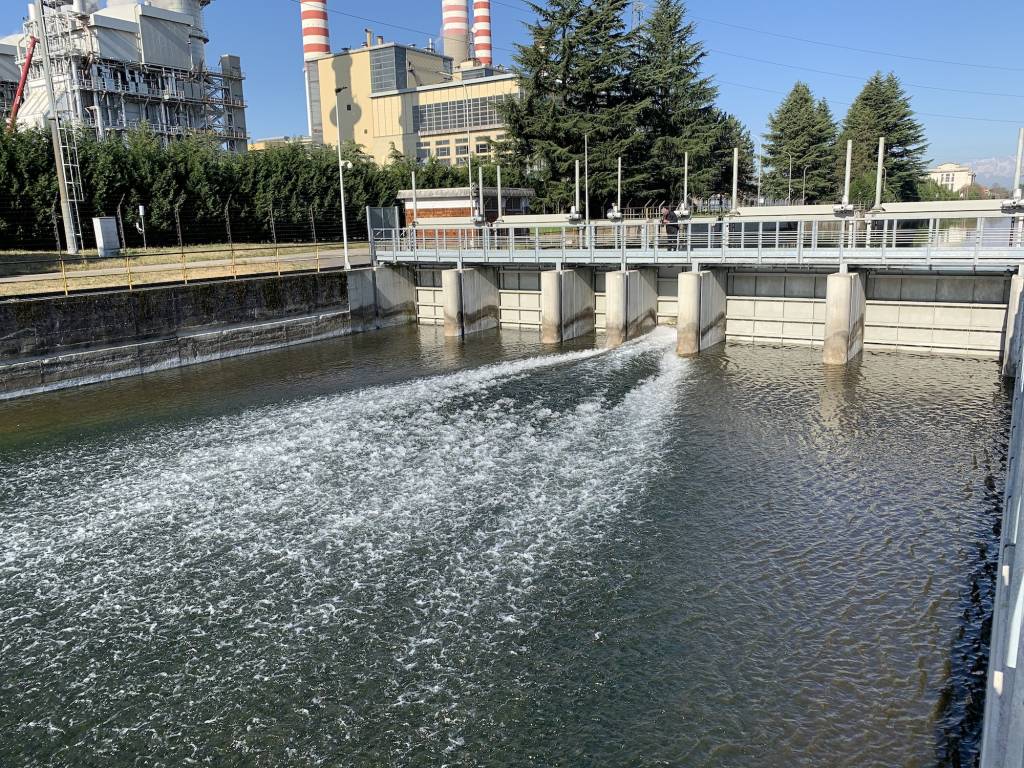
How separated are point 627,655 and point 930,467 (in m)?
9.38

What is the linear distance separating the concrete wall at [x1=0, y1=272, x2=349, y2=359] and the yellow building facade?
58.7 m

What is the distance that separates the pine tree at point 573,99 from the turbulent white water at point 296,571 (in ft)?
112

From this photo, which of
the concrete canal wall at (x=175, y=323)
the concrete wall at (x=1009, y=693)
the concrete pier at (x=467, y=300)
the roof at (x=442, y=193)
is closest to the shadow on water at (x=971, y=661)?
the concrete wall at (x=1009, y=693)

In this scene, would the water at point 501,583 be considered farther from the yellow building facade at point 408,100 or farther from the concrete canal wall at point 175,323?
the yellow building facade at point 408,100

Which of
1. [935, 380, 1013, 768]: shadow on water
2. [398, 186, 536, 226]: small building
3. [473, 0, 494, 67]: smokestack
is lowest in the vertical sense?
[935, 380, 1013, 768]: shadow on water

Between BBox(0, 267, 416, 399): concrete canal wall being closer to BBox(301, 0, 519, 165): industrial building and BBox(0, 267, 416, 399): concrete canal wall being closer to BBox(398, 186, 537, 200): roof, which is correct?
BBox(398, 186, 537, 200): roof

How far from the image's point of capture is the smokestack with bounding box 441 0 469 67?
111 meters

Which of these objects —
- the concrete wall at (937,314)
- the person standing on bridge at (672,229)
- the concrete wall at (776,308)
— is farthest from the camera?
the person standing on bridge at (672,229)

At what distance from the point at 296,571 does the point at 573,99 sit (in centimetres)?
4620

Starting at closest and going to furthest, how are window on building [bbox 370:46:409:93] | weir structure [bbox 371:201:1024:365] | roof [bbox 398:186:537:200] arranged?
weir structure [bbox 371:201:1024:365] < roof [bbox 398:186:537:200] < window on building [bbox 370:46:409:93]

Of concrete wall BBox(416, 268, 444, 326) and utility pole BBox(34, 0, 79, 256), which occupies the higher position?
utility pole BBox(34, 0, 79, 256)

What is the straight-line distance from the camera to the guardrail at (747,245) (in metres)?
23.8

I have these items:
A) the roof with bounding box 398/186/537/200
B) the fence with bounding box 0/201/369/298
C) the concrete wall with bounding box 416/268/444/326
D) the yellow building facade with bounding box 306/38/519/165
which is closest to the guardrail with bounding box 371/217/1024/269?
the concrete wall with bounding box 416/268/444/326

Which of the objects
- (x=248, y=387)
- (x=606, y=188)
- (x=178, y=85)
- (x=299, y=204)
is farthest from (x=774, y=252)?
(x=178, y=85)
